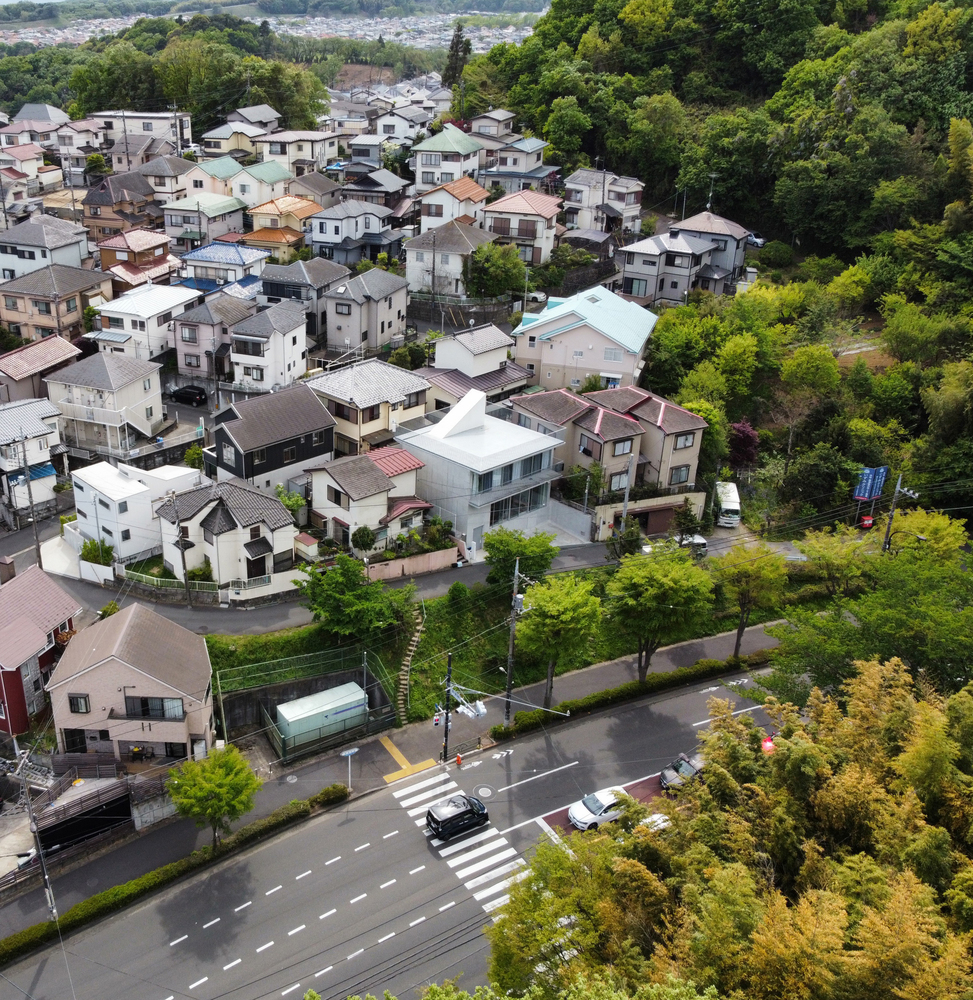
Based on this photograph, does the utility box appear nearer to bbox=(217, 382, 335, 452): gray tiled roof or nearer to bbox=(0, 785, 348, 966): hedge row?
bbox=(0, 785, 348, 966): hedge row

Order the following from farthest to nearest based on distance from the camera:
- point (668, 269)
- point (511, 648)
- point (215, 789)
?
point (668, 269) < point (511, 648) < point (215, 789)

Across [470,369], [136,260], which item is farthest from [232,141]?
[470,369]

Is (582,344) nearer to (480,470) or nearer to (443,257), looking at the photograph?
Answer: (480,470)

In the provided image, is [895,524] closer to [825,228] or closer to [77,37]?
[825,228]

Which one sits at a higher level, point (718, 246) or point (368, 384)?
point (718, 246)

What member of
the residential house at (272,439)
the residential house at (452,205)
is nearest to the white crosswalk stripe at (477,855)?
the residential house at (272,439)

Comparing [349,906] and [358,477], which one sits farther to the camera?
[358,477]

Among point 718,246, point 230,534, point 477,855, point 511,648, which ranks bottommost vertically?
point 477,855

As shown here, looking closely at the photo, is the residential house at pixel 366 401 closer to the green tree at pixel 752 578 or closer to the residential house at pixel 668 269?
the green tree at pixel 752 578
